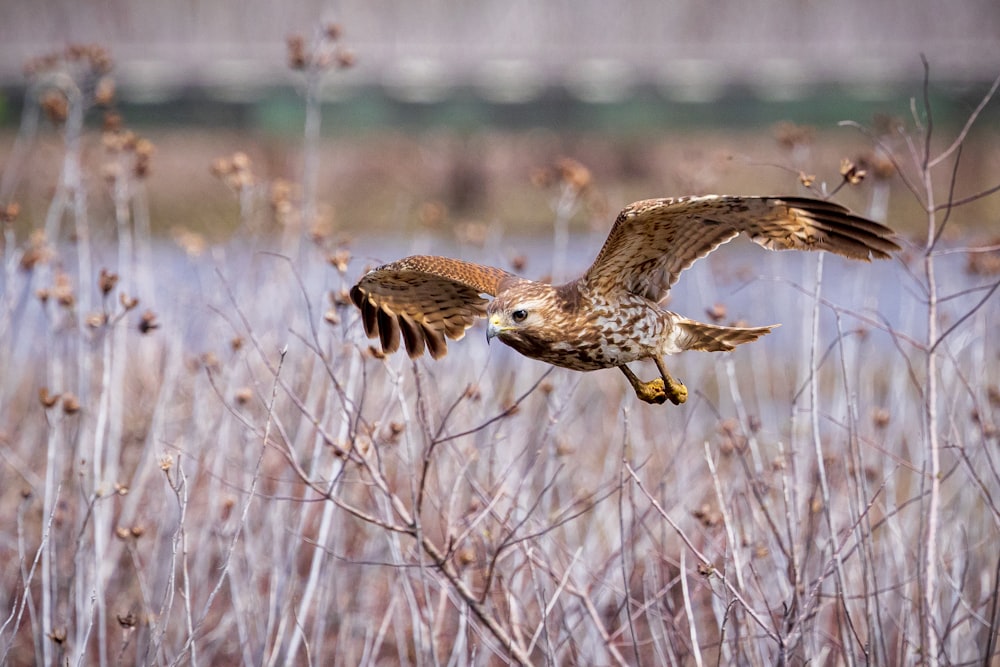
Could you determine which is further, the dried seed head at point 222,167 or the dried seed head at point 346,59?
the dried seed head at point 346,59

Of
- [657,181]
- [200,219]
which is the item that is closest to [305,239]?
[200,219]

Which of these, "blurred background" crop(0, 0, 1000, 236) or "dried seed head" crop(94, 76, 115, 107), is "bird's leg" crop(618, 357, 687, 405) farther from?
"blurred background" crop(0, 0, 1000, 236)

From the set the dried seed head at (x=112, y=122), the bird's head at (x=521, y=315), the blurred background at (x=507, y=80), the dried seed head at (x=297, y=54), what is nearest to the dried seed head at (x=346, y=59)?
the dried seed head at (x=297, y=54)

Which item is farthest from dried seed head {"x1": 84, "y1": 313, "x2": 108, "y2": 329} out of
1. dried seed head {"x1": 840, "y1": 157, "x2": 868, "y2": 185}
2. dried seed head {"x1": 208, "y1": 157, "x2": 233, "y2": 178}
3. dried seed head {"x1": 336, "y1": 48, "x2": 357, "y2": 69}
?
dried seed head {"x1": 840, "y1": 157, "x2": 868, "y2": 185}

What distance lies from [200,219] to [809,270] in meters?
8.59

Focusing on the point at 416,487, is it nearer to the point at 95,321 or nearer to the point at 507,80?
the point at 95,321

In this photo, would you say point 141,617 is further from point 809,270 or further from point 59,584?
point 809,270

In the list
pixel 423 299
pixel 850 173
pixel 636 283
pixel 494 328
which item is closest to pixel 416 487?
pixel 423 299

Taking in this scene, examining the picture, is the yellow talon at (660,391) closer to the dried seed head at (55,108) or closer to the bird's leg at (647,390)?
the bird's leg at (647,390)

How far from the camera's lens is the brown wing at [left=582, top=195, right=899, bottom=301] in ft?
11.0

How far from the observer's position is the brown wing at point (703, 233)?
3.34 metres

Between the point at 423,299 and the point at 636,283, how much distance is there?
75 cm

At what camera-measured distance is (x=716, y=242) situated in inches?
148

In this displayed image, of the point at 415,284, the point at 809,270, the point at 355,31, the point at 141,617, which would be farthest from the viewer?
the point at 355,31
